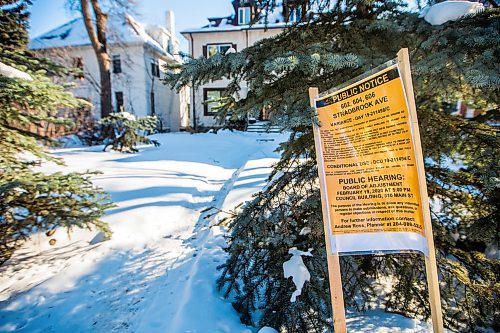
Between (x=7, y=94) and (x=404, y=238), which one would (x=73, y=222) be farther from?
(x=404, y=238)

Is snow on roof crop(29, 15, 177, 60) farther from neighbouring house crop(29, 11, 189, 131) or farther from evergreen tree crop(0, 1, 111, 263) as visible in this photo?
evergreen tree crop(0, 1, 111, 263)

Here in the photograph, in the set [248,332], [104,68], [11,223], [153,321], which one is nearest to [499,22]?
[248,332]

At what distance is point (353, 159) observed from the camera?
1905mm

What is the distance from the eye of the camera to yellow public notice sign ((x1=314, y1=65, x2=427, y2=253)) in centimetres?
171

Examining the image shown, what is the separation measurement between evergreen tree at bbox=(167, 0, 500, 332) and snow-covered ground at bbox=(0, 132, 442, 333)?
1.04 feet

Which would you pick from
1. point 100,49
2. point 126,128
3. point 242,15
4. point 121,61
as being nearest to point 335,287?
point 126,128

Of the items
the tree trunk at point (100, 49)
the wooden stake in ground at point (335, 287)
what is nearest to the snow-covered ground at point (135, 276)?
the wooden stake in ground at point (335, 287)

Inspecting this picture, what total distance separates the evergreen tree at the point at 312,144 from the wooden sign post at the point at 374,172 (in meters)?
0.25

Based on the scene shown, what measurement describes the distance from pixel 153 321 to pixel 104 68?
46.9 ft

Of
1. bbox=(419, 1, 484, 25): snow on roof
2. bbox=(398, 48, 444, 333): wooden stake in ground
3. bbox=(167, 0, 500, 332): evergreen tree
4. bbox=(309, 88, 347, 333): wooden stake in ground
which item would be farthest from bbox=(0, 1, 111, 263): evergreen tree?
bbox=(419, 1, 484, 25): snow on roof

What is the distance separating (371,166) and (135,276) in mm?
2885

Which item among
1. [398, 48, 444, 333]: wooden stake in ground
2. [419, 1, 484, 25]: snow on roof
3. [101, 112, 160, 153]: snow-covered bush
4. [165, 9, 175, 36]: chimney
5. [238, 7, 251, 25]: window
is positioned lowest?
[398, 48, 444, 333]: wooden stake in ground

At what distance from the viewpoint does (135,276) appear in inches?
130

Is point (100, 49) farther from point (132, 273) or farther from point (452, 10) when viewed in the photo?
point (452, 10)
